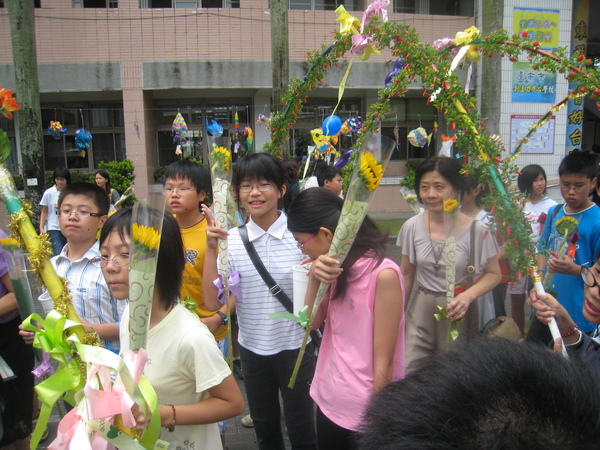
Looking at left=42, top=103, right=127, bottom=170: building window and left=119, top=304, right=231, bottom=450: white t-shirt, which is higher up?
left=42, top=103, right=127, bottom=170: building window

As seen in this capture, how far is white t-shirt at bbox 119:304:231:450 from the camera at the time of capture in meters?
1.44

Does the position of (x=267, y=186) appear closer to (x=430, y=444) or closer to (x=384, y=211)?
(x=430, y=444)

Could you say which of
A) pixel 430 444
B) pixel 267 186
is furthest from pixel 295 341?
pixel 430 444

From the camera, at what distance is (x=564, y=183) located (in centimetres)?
293

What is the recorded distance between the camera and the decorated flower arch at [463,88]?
2.01 metres

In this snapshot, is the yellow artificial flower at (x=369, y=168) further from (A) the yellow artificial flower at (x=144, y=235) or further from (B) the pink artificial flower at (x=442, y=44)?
(B) the pink artificial flower at (x=442, y=44)

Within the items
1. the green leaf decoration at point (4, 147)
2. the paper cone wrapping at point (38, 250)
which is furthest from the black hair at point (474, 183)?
the green leaf decoration at point (4, 147)

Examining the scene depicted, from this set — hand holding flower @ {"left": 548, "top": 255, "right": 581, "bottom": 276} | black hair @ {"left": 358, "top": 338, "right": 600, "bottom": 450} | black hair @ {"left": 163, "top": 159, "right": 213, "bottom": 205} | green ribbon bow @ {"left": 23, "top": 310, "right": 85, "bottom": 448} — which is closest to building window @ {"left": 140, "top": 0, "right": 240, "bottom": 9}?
black hair @ {"left": 163, "top": 159, "right": 213, "bottom": 205}

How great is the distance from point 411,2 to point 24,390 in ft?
42.0

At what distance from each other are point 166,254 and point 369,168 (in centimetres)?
77

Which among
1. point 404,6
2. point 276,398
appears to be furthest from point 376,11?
point 404,6

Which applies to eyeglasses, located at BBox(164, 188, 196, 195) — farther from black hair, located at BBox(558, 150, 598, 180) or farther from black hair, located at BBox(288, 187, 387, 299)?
black hair, located at BBox(558, 150, 598, 180)

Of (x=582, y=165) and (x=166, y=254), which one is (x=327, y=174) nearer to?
(x=582, y=165)

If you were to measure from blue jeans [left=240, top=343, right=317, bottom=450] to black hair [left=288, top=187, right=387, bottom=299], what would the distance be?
2.17 ft
